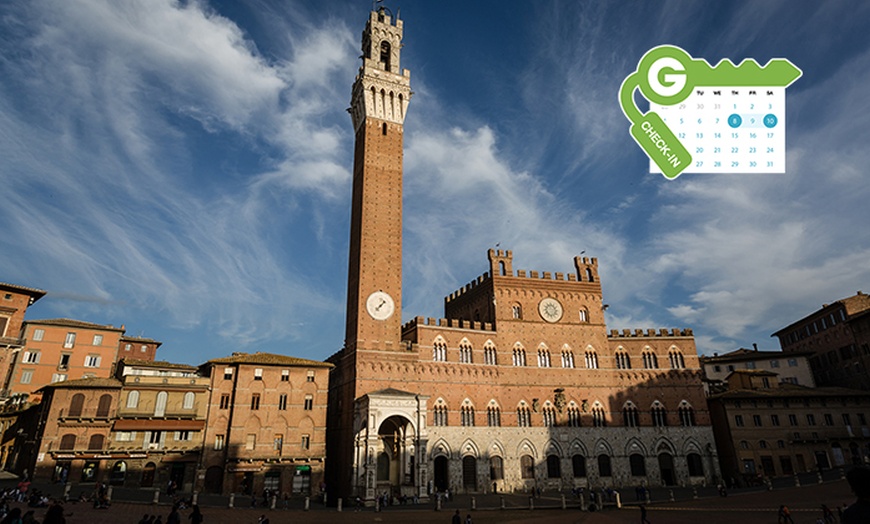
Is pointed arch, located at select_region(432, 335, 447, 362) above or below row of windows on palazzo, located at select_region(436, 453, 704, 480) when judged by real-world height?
above

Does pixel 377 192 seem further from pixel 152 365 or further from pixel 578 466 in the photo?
pixel 578 466

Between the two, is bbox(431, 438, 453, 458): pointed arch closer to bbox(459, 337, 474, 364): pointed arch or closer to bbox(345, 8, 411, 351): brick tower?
bbox(459, 337, 474, 364): pointed arch

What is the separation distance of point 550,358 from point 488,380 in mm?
6889

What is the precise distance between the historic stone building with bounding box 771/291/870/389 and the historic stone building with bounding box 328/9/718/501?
18192mm

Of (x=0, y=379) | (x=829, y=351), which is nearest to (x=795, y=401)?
(x=829, y=351)

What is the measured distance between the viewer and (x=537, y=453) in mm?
46094

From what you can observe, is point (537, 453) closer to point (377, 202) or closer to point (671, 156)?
point (377, 202)

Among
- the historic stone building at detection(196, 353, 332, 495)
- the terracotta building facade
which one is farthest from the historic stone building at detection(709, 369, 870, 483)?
the terracotta building facade

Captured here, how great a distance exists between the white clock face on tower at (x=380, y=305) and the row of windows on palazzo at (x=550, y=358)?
505cm

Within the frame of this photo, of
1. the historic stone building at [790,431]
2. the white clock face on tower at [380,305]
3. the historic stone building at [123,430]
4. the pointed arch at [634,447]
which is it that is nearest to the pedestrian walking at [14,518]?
the historic stone building at [123,430]

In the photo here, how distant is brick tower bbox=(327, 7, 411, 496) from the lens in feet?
145

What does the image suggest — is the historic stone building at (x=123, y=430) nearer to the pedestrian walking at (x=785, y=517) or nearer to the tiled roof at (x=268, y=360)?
the tiled roof at (x=268, y=360)

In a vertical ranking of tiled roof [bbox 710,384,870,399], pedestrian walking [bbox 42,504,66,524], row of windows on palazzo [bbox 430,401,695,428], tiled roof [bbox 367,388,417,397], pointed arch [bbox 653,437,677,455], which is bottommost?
pedestrian walking [bbox 42,504,66,524]

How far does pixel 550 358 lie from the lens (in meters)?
50.0
